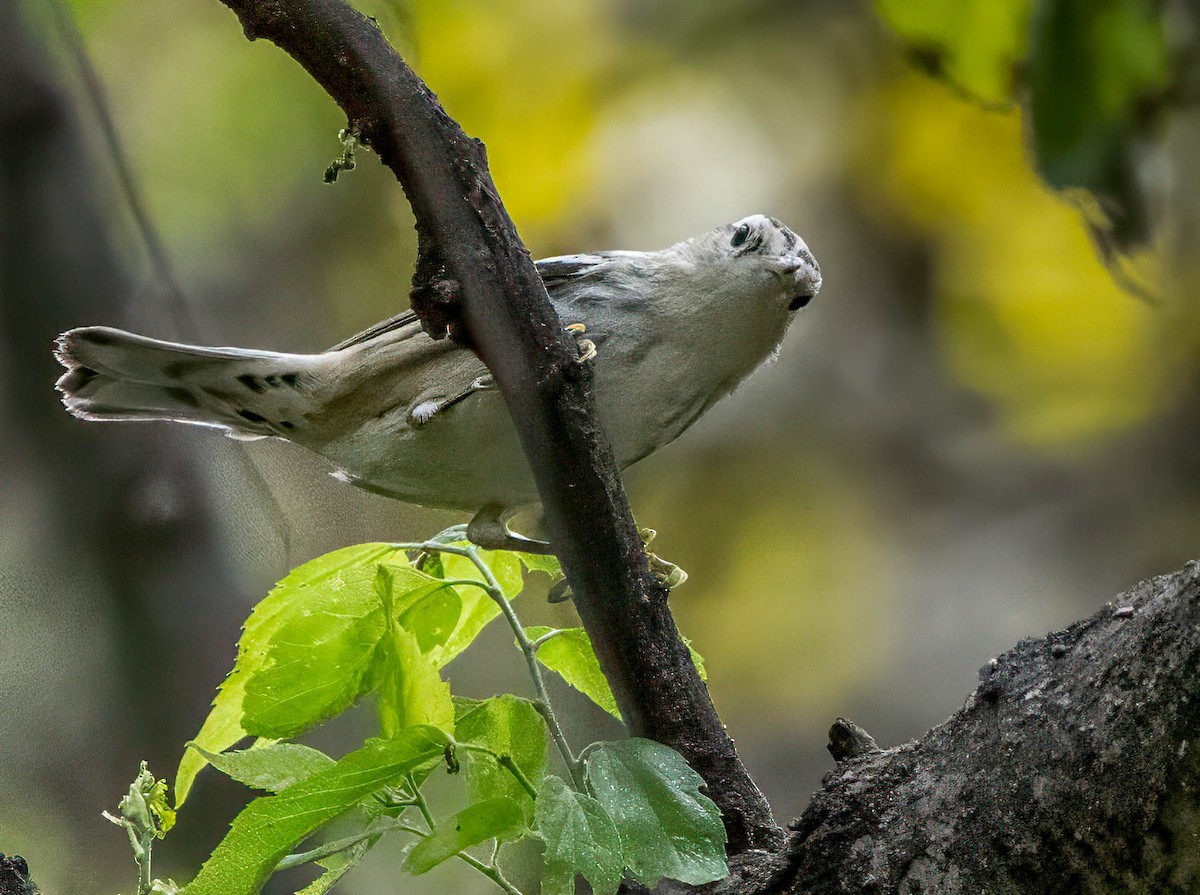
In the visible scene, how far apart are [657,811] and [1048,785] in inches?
11.3

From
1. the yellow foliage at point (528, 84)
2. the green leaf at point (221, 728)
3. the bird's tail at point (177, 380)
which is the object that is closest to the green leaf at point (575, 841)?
the green leaf at point (221, 728)

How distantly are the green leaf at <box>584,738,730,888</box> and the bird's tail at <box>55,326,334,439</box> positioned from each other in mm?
827

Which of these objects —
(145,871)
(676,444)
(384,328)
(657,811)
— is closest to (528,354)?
(657,811)

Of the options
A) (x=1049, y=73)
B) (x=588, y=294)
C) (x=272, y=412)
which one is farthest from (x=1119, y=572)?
(x=1049, y=73)

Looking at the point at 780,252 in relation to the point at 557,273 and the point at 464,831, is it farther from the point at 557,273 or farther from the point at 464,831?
the point at 464,831

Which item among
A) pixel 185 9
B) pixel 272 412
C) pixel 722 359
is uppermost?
pixel 185 9

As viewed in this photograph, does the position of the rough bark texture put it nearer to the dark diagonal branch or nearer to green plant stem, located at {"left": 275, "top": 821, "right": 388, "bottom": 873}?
the dark diagonal branch

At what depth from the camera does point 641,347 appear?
137 cm

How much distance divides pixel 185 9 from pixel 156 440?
0.83m

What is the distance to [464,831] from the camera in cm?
75

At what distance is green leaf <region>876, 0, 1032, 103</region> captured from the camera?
43cm

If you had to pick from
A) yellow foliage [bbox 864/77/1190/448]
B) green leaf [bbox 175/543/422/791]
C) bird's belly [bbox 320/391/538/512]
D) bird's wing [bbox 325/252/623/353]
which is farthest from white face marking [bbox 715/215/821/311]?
green leaf [bbox 175/543/422/791]

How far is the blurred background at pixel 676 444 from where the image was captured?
175 cm

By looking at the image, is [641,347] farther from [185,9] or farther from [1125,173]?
[185,9]
